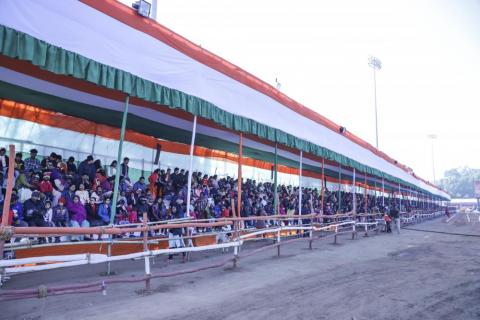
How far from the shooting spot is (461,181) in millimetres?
153625

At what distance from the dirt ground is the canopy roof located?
3.81m

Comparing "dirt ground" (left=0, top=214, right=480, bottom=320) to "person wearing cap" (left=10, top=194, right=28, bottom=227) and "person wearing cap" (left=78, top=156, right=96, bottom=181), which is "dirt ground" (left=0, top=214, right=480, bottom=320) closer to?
"person wearing cap" (left=10, top=194, right=28, bottom=227)

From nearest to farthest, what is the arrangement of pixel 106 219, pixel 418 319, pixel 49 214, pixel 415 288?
pixel 418 319 < pixel 415 288 < pixel 49 214 < pixel 106 219

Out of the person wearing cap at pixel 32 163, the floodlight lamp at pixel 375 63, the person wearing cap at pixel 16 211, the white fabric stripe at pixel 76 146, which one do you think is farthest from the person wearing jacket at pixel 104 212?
the floodlight lamp at pixel 375 63

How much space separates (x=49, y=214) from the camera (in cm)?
820

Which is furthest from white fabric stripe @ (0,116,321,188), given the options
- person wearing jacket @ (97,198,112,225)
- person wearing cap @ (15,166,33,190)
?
person wearing jacket @ (97,198,112,225)

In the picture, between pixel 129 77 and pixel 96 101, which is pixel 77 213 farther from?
pixel 129 77

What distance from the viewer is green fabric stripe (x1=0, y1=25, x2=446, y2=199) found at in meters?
5.37

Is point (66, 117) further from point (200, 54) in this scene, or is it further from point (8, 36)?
point (8, 36)

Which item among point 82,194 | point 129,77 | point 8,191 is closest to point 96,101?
point 129,77

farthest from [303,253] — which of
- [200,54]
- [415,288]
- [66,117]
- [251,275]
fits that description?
[66,117]

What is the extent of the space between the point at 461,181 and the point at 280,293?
585 ft

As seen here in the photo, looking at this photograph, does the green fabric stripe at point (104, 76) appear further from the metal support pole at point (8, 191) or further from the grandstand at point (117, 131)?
the metal support pole at point (8, 191)

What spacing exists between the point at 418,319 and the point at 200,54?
780cm
